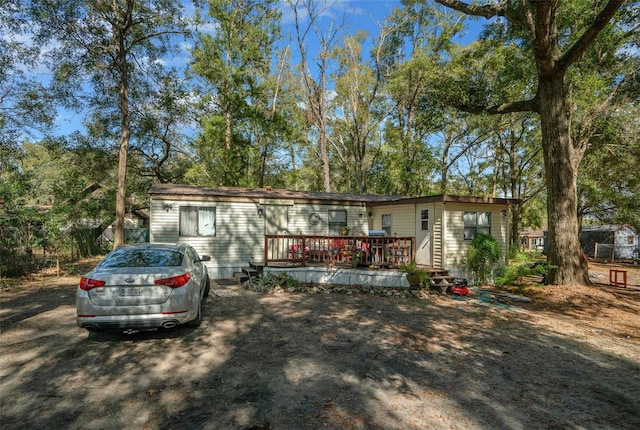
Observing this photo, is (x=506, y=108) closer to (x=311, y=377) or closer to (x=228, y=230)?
(x=228, y=230)

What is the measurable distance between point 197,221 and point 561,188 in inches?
467

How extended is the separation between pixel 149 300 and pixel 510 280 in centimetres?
1075

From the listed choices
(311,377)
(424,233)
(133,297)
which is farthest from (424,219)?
(133,297)

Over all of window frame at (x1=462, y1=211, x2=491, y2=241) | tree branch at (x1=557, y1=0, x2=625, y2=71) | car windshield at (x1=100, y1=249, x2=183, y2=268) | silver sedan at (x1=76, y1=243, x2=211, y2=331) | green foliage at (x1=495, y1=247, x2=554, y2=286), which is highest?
tree branch at (x1=557, y1=0, x2=625, y2=71)

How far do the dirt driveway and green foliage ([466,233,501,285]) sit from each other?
4305 millimetres

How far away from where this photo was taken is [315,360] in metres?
4.76

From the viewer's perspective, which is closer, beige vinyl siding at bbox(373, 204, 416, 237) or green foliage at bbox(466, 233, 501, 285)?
green foliage at bbox(466, 233, 501, 285)

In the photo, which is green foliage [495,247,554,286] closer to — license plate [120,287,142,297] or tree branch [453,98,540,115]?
tree branch [453,98,540,115]

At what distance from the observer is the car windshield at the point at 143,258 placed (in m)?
5.19

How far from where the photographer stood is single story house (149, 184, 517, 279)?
11.6m

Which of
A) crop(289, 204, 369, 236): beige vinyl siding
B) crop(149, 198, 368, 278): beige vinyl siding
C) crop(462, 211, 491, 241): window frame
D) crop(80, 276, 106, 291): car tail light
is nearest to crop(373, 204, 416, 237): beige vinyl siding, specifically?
crop(289, 204, 369, 236): beige vinyl siding

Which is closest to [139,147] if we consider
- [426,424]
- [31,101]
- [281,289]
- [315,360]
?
[31,101]

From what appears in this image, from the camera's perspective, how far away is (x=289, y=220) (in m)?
13.4

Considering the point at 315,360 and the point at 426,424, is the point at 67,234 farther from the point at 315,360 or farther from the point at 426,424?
the point at 426,424
